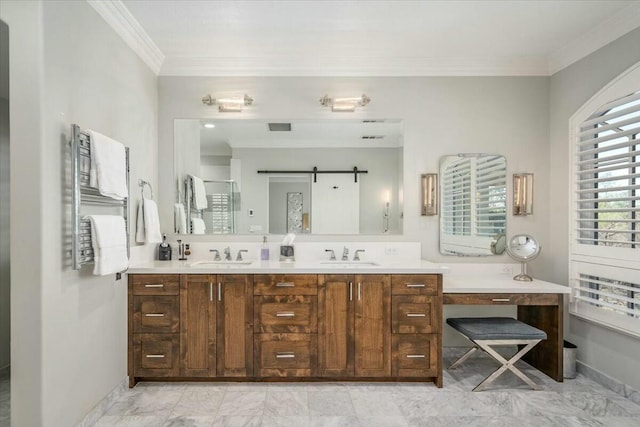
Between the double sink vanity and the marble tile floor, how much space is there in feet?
0.34

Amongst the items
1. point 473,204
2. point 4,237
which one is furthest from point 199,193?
point 473,204

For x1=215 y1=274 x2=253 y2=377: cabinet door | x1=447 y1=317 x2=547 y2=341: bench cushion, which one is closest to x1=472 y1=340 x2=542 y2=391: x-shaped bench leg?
x1=447 y1=317 x2=547 y2=341: bench cushion

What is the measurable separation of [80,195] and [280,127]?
1679mm

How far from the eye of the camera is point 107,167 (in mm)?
2121

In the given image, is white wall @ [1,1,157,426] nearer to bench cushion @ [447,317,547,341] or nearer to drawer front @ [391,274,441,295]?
drawer front @ [391,274,441,295]

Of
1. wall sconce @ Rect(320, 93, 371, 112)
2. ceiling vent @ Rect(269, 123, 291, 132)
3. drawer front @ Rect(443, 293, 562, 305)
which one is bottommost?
drawer front @ Rect(443, 293, 562, 305)

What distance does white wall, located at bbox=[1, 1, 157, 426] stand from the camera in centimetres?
174

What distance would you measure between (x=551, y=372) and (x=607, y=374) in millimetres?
342

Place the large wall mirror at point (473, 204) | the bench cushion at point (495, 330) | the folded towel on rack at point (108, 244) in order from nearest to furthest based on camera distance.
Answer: the folded towel on rack at point (108, 244), the bench cushion at point (495, 330), the large wall mirror at point (473, 204)

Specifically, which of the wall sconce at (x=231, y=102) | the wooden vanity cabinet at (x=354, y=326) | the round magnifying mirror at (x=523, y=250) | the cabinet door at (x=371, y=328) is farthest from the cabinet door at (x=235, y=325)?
the round magnifying mirror at (x=523, y=250)

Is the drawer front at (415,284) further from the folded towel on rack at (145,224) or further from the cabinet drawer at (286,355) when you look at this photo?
the folded towel on rack at (145,224)

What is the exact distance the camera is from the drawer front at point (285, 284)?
2.58 metres

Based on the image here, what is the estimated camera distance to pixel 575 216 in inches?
114

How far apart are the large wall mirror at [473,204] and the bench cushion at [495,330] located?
0.64m
